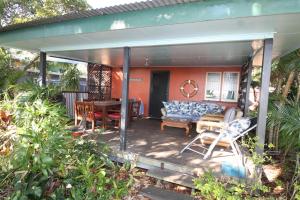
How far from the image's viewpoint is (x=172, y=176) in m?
3.60

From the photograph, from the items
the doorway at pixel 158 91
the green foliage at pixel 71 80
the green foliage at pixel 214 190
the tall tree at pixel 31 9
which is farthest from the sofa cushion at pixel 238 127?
the tall tree at pixel 31 9

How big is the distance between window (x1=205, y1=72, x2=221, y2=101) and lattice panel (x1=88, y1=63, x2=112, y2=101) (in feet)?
15.5

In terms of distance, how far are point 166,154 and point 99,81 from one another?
6.66 meters

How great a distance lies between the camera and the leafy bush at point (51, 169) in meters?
2.59

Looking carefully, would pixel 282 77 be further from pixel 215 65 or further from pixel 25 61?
pixel 25 61

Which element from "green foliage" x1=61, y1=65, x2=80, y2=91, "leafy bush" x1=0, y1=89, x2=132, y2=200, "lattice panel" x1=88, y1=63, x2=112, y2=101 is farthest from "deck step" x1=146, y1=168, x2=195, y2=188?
"green foliage" x1=61, y1=65, x2=80, y2=91

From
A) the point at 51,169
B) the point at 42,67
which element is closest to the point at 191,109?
the point at 42,67

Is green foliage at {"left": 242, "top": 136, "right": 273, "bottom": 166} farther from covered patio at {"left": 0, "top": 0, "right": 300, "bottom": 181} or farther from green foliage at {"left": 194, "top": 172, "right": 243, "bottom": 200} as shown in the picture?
green foliage at {"left": 194, "top": 172, "right": 243, "bottom": 200}

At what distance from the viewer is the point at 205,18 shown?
9.21 feet

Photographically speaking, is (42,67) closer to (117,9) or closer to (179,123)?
(117,9)

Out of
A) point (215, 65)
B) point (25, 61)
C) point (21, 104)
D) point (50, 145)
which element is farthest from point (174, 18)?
point (25, 61)

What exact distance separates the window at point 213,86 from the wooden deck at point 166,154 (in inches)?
124

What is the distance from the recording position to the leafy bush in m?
2.59

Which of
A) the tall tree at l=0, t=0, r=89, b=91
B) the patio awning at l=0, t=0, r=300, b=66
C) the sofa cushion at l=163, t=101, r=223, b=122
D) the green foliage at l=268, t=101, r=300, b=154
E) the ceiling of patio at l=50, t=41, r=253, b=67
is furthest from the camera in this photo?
the tall tree at l=0, t=0, r=89, b=91
